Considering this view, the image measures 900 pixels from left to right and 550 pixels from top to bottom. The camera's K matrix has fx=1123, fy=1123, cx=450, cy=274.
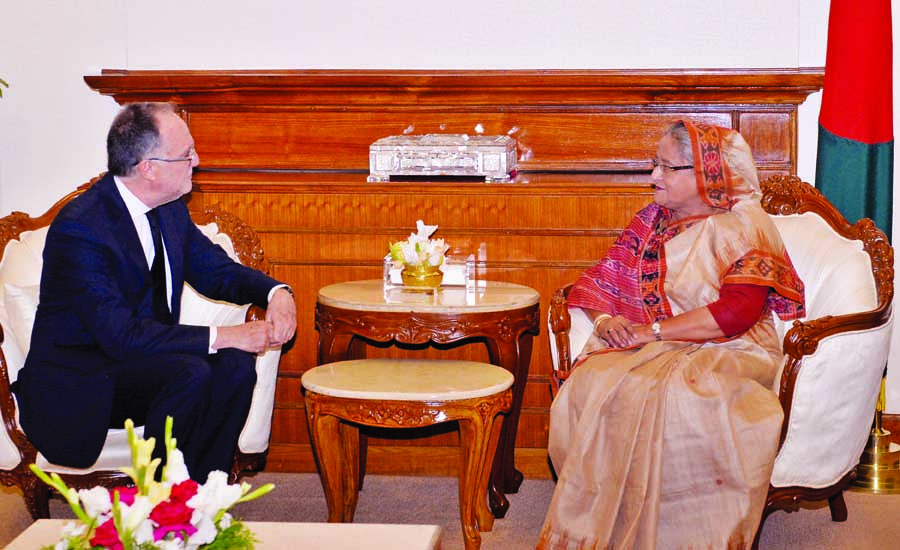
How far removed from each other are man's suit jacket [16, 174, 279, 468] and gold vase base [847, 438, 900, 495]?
8.79ft

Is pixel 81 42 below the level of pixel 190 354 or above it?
above

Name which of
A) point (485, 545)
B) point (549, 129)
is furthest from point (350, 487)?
point (549, 129)

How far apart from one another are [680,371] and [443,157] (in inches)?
58.3

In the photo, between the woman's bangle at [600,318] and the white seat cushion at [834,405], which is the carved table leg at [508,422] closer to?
the woman's bangle at [600,318]

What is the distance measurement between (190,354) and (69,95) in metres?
2.06

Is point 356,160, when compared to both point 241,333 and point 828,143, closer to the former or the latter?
point 241,333

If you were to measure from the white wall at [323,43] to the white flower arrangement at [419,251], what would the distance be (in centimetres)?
98

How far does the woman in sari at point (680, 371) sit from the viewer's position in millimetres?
3477

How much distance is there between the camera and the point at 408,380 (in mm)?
3805

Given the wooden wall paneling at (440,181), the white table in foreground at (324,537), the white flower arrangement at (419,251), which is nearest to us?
the white table in foreground at (324,537)

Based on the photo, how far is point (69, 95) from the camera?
5109mm

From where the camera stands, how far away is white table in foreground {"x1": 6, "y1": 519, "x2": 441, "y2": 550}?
2701mm

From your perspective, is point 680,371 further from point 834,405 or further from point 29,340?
point 29,340

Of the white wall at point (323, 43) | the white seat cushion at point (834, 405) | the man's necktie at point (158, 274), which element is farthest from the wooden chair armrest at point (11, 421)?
the white seat cushion at point (834, 405)
